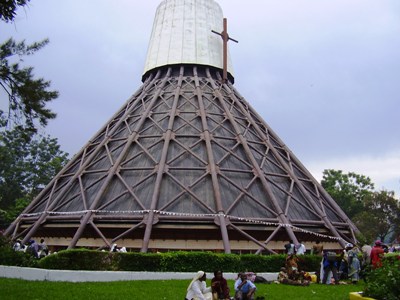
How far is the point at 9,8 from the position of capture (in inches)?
346

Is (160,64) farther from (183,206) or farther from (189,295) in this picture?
(189,295)

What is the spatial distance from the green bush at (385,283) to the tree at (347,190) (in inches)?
1739

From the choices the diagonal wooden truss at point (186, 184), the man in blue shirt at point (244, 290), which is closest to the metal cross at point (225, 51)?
the diagonal wooden truss at point (186, 184)

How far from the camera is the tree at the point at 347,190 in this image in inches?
2072

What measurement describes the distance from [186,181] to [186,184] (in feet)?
0.82

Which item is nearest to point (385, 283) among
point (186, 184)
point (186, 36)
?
point (186, 184)

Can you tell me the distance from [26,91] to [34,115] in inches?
26.0

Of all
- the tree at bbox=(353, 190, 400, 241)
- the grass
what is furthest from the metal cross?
the tree at bbox=(353, 190, 400, 241)

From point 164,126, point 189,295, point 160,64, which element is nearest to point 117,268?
point 189,295

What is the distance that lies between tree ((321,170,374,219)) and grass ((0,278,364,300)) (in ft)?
132

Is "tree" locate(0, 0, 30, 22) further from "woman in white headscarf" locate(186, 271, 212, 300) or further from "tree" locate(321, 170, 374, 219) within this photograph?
"tree" locate(321, 170, 374, 219)

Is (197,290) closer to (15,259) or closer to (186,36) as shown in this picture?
(15,259)

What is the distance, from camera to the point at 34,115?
10602 mm

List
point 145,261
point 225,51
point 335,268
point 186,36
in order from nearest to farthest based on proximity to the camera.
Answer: point 335,268 → point 145,261 → point 225,51 → point 186,36
